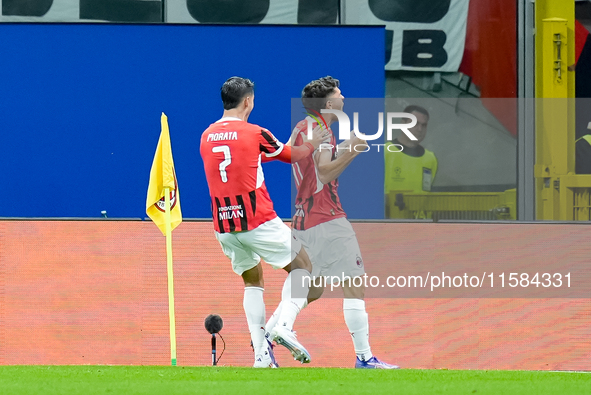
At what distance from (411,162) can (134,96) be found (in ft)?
11.5

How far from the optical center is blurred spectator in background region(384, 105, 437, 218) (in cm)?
1155

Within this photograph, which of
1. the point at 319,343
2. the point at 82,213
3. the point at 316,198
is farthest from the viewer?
the point at 82,213

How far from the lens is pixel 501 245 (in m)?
8.59

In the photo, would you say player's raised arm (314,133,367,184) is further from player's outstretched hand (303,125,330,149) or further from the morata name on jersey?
the morata name on jersey

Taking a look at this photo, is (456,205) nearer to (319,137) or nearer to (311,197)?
(311,197)

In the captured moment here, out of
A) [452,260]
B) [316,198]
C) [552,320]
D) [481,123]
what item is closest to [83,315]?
[316,198]

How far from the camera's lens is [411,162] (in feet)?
38.5

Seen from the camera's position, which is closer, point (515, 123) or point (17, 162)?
point (17, 162)

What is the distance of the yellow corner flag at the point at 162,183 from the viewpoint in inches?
293

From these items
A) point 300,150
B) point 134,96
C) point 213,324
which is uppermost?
point 134,96

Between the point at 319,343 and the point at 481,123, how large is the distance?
498 centimetres

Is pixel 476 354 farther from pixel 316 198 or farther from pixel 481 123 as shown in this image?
pixel 481 123

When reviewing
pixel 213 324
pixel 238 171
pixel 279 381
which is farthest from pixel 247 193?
pixel 213 324

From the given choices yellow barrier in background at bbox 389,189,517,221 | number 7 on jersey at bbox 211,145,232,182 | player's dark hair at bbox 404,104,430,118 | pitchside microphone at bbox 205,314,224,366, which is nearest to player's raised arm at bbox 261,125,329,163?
number 7 on jersey at bbox 211,145,232,182
